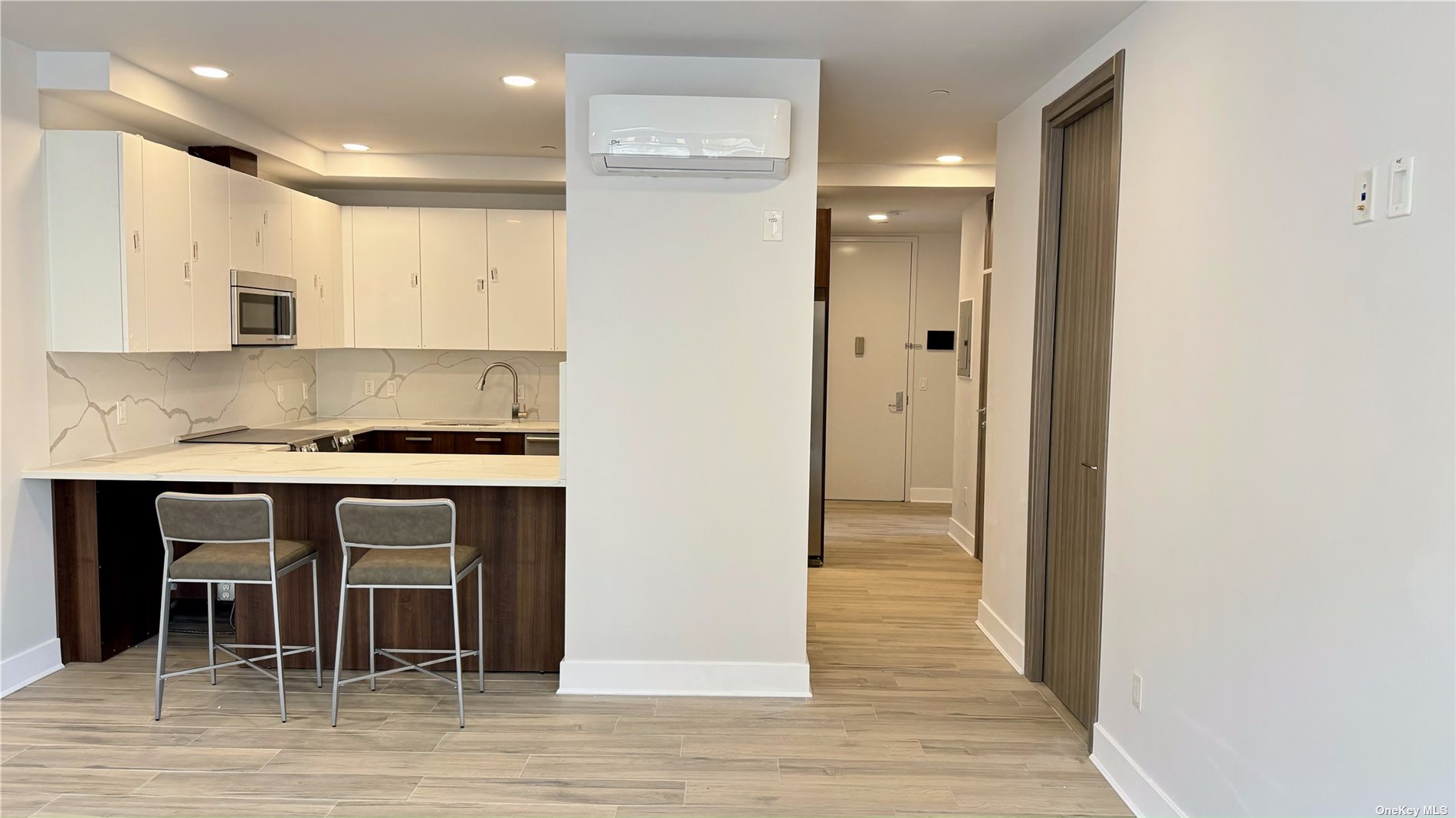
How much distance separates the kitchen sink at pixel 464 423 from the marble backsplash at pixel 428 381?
18 centimetres

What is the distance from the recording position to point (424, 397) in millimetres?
6520

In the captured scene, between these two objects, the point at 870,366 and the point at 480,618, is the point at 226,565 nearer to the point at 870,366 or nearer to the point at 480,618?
the point at 480,618

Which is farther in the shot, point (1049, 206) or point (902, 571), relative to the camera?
point (902, 571)

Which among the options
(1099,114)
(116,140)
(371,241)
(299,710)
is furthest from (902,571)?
(116,140)

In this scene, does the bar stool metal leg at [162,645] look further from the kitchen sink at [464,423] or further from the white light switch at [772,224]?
the kitchen sink at [464,423]

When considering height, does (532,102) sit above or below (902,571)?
above

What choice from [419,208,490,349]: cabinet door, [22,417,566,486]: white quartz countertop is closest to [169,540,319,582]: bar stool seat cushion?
[22,417,566,486]: white quartz countertop

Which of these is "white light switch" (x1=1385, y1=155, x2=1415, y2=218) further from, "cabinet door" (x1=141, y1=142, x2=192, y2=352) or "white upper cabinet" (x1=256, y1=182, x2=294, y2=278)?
"white upper cabinet" (x1=256, y1=182, x2=294, y2=278)

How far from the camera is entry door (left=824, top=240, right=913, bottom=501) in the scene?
335 inches

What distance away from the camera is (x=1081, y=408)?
11.7 feet

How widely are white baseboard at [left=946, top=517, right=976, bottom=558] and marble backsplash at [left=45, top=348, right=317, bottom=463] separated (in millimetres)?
4650

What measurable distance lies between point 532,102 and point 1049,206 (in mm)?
2363

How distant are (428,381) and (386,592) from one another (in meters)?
2.80

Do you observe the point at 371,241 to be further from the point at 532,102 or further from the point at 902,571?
the point at 902,571
